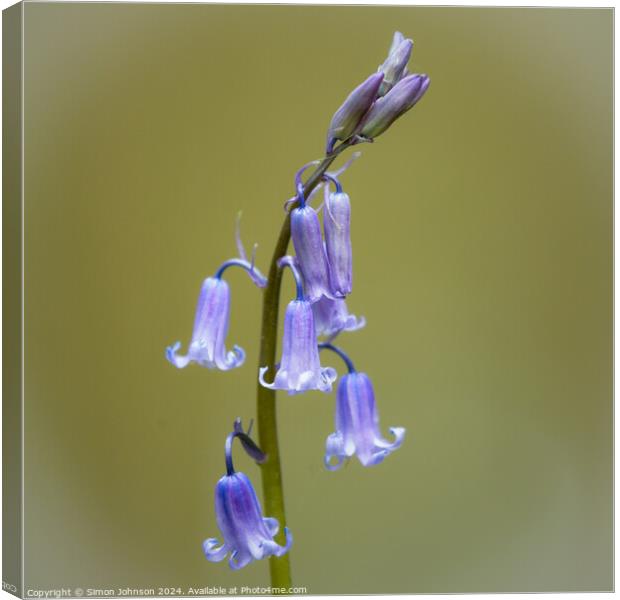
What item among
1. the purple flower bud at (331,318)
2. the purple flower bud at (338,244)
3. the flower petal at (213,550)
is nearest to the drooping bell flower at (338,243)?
the purple flower bud at (338,244)

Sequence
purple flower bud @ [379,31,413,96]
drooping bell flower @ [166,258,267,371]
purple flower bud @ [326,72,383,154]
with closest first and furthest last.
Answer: purple flower bud @ [326,72,383,154] < purple flower bud @ [379,31,413,96] < drooping bell flower @ [166,258,267,371]

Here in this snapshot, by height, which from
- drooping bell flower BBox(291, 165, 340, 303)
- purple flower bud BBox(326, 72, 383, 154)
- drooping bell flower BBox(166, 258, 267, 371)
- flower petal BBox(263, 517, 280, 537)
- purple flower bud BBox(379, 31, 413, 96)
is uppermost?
purple flower bud BBox(379, 31, 413, 96)

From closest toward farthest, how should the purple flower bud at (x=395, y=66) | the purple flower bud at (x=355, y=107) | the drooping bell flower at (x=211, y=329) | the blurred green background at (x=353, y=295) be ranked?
the purple flower bud at (x=355, y=107) → the purple flower bud at (x=395, y=66) → the drooping bell flower at (x=211, y=329) → the blurred green background at (x=353, y=295)

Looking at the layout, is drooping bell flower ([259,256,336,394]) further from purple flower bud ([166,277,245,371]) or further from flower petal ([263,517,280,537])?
flower petal ([263,517,280,537])

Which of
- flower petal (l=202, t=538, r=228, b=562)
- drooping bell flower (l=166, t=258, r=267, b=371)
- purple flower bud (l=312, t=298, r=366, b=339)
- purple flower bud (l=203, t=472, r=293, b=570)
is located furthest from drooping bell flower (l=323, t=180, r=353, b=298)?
flower petal (l=202, t=538, r=228, b=562)

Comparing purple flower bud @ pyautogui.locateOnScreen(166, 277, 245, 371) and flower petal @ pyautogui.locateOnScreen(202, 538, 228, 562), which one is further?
purple flower bud @ pyautogui.locateOnScreen(166, 277, 245, 371)

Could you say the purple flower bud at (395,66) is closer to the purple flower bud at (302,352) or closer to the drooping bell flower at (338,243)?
the drooping bell flower at (338,243)
